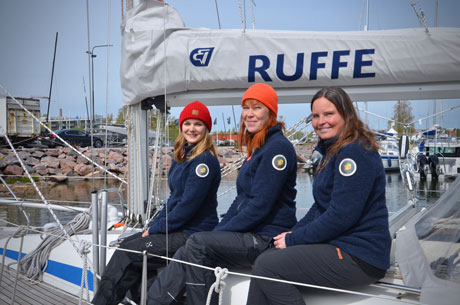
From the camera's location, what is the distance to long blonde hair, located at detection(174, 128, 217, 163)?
→ 254 centimetres

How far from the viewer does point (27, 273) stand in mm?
3449

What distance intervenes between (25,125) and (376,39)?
16030 millimetres

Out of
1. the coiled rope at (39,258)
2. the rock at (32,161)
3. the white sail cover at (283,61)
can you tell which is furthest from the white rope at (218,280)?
the rock at (32,161)

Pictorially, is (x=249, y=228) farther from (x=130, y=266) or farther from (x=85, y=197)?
(x=85, y=197)

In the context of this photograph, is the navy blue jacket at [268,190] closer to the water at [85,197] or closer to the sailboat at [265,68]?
the sailboat at [265,68]

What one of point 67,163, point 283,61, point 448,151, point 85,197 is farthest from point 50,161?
point 448,151

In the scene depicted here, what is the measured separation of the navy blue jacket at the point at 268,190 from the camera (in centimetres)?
207

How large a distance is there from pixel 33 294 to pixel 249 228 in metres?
2.20

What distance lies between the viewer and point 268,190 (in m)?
2.05

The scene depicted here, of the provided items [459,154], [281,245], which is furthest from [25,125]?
[459,154]

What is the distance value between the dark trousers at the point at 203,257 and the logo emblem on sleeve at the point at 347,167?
60cm

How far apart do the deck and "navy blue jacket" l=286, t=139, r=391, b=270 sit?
210 centimetres

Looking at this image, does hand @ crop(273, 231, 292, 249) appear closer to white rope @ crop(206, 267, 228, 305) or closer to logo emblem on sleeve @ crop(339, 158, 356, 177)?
white rope @ crop(206, 267, 228, 305)

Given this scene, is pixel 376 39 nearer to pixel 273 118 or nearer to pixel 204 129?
pixel 273 118
